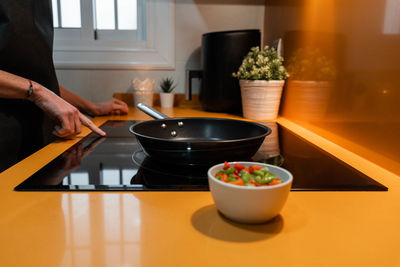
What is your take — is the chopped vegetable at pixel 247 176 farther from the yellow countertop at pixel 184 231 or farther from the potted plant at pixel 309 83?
the potted plant at pixel 309 83

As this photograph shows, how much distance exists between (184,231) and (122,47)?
4.62 ft

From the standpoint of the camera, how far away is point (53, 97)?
2.83 feet

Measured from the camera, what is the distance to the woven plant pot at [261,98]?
1.19m

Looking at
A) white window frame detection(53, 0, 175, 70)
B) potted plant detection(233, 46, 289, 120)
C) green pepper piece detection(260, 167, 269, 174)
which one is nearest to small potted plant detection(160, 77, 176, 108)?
white window frame detection(53, 0, 175, 70)

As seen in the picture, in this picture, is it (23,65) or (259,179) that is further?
(23,65)

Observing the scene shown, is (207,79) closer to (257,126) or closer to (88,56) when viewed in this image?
(88,56)

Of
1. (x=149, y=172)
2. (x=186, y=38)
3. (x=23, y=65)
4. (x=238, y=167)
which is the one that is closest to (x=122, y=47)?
(x=186, y=38)

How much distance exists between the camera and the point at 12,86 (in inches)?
32.9

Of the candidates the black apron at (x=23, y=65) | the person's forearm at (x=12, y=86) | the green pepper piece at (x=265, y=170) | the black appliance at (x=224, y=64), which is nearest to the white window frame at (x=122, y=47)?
the black appliance at (x=224, y=64)

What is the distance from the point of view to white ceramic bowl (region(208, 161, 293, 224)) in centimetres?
37

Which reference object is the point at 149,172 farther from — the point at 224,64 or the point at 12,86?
the point at 224,64

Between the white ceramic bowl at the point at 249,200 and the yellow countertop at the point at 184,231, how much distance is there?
0.02 metres

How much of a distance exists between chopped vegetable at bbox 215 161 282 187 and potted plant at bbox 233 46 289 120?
0.79 m

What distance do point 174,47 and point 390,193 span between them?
51.1 inches
